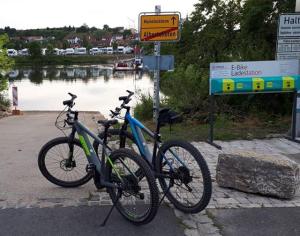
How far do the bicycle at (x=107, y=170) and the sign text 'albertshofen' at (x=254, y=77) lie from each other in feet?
10.9

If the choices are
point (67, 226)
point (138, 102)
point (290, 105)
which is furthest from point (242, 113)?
point (67, 226)

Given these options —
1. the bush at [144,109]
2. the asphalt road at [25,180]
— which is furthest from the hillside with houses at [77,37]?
the asphalt road at [25,180]

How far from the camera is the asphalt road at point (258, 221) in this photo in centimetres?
409

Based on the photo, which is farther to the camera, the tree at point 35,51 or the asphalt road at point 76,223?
the tree at point 35,51

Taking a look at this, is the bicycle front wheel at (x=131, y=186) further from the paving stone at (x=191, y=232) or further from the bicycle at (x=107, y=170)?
the paving stone at (x=191, y=232)

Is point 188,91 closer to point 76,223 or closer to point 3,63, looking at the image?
point 76,223

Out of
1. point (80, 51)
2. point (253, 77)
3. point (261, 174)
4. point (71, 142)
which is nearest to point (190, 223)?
point (261, 174)

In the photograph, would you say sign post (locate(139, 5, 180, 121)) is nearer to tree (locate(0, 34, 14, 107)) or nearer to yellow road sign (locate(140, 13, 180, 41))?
yellow road sign (locate(140, 13, 180, 41))

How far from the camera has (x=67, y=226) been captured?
421 centimetres

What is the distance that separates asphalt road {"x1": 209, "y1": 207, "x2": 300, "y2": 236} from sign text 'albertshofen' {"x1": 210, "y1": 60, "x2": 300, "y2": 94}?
358 centimetres

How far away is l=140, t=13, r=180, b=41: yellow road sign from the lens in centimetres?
1061

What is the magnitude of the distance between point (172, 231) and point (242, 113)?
24.7 ft

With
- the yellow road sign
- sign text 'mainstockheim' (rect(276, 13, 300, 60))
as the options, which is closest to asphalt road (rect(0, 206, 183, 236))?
sign text 'mainstockheim' (rect(276, 13, 300, 60))

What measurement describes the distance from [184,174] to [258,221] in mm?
843
